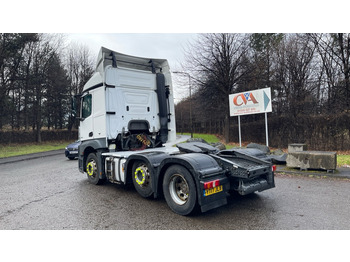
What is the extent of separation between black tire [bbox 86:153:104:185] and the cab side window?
129 cm

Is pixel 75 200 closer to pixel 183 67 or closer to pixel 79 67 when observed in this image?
pixel 183 67

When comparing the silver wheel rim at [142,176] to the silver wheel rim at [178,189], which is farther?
the silver wheel rim at [142,176]

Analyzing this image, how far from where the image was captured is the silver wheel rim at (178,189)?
14.7 feet

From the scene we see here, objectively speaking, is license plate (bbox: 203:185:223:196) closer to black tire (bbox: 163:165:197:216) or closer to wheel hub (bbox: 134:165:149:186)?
black tire (bbox: 163:165:197:216)

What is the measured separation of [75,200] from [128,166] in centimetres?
144

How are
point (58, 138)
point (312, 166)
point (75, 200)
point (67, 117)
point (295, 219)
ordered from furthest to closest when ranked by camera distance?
1. point (67, 117)
2. point (58, 138)
3. point (312, 166)
4. point (75, 200)
5. point (295, 219)

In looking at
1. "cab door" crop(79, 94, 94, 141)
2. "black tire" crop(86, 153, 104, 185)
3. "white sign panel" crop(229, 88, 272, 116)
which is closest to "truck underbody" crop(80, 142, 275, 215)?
"black tire" crop(86, 153, 104, 185)

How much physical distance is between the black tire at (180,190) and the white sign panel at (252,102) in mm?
10705

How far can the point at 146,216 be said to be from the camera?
176 inches

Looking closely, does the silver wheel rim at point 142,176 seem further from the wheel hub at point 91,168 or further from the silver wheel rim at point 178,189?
the wheel hub at point 91,168

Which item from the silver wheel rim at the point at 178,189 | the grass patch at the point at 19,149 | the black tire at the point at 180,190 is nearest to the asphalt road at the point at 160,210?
the black tire at the point at 180,190

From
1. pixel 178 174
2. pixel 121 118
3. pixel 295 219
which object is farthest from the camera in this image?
pixel 121 118

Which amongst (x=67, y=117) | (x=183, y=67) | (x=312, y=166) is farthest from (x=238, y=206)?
(x=67, y=117)

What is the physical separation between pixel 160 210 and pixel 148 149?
259cm
